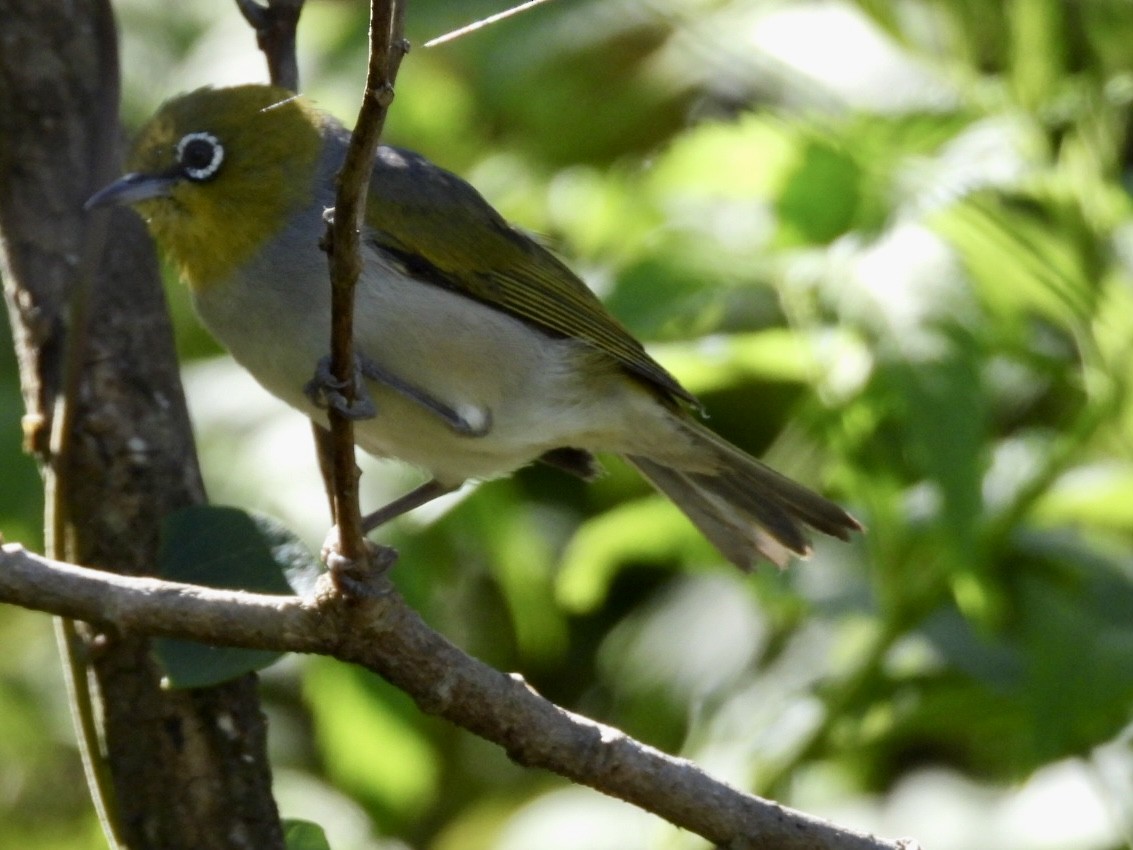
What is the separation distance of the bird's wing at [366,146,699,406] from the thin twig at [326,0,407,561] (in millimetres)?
1006

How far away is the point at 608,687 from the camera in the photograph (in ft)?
13.5

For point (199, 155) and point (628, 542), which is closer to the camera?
point (199, 155)

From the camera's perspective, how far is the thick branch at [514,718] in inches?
83.7

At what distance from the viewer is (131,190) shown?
2.88m

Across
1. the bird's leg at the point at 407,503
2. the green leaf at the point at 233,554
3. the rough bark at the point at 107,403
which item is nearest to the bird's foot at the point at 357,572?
the green leaf at the point at 233,554

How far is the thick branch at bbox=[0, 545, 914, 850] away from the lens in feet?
6.98

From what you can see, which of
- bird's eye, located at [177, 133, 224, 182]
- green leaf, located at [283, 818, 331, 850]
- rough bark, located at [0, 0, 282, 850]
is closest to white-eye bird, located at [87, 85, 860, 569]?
bird's eye, located at [177, 133, 224, 182]

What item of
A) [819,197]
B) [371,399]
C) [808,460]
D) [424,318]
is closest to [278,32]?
[424,318]

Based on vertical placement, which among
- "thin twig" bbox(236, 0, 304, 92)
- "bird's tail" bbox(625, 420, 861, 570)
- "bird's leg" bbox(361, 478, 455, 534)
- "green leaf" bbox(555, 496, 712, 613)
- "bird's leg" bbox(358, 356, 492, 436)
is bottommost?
"green leaf" bbox(555, 496, 712, 613)

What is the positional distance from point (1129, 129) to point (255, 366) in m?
2.49

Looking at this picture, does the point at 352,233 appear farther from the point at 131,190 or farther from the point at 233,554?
the point at 131,190

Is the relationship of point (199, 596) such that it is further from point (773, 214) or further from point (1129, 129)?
point (1129, 129)

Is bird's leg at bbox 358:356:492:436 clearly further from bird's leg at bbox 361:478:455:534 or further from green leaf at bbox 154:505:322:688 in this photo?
green leaf at bbox 154:505:322:688

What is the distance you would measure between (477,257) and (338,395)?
128cm
